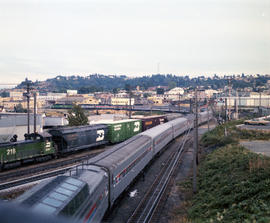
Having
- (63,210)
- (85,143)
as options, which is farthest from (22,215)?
(85,143)

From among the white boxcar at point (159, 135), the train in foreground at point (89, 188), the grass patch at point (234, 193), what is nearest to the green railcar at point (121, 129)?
the white boxcar at point (159, 135)

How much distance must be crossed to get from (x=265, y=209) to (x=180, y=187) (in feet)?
34.1

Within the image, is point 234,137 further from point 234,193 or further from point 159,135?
point 234,193

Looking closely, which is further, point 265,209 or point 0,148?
point 0,148

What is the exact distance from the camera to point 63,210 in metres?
8.36

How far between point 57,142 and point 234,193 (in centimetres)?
2015

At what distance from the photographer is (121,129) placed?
39875mm

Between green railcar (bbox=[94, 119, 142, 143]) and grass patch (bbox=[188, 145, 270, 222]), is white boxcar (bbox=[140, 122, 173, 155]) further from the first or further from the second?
grass patch (bbox=[188, 145, 270, 222])

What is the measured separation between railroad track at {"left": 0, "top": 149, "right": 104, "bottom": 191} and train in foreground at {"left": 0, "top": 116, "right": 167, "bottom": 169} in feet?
3.72

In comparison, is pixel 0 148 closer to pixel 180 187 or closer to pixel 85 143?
pixel 85 143

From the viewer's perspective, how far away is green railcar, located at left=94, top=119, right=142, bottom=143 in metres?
37.8

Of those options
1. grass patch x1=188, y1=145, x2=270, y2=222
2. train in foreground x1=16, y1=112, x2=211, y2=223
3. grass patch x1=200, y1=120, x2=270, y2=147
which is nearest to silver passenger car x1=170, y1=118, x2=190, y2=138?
grass patch x1=200, y1=120, x2=270, y2=147

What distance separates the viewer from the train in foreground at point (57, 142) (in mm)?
24914

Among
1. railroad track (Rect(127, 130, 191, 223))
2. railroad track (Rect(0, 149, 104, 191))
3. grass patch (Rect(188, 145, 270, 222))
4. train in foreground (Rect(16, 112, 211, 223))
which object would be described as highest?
train in foreground (Rect(16, 112, 211, 223))
